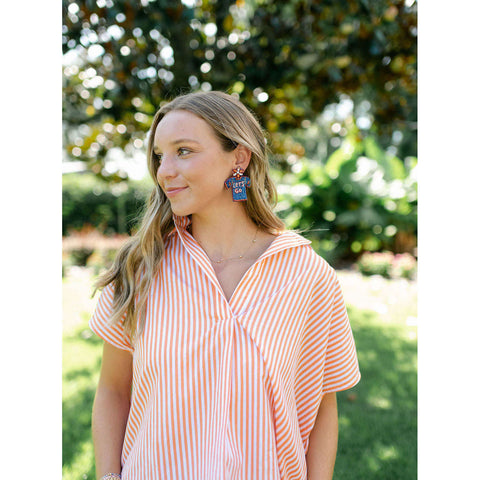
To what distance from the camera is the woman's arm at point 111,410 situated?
6.19 feet

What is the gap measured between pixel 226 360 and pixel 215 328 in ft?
0.39

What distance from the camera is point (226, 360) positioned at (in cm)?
167

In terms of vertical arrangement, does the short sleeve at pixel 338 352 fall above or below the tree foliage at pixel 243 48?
below

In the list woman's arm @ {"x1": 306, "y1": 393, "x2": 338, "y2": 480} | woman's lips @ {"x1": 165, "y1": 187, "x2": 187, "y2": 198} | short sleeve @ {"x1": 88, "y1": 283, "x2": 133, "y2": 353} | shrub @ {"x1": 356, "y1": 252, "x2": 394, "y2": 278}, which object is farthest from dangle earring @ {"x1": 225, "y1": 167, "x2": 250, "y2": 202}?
shrub @ {"x1": 356, "y1": 252, "x2": 394, "y2": 278}

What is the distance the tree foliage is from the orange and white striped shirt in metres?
2.00

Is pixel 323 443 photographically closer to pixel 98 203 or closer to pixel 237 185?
pixel 237 185

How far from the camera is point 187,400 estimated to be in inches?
66.1

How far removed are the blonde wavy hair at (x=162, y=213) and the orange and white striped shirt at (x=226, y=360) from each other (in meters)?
0.05

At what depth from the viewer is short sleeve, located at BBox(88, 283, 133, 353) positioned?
5.98ft

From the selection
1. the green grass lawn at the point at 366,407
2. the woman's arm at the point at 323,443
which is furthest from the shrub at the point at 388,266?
the woman's arm at the point at 323,443

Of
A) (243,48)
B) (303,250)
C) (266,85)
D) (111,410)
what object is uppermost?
(243,48)

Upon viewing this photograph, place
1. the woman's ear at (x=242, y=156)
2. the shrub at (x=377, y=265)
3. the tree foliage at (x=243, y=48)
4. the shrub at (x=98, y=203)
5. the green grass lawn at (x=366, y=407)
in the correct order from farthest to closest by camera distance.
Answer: the shrub at (x=98, y=203)
the shrub at (x=377, y=265)
the green grass lawn at (x=366, y=407)
the tree foliage at (x=243, y=48)
the woman's ear at (x=242, y=156)

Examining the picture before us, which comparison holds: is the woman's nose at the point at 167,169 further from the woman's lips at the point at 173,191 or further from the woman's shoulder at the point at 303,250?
the woman's shoulder at the point at 303,250

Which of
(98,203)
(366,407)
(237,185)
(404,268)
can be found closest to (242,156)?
(237,185)
